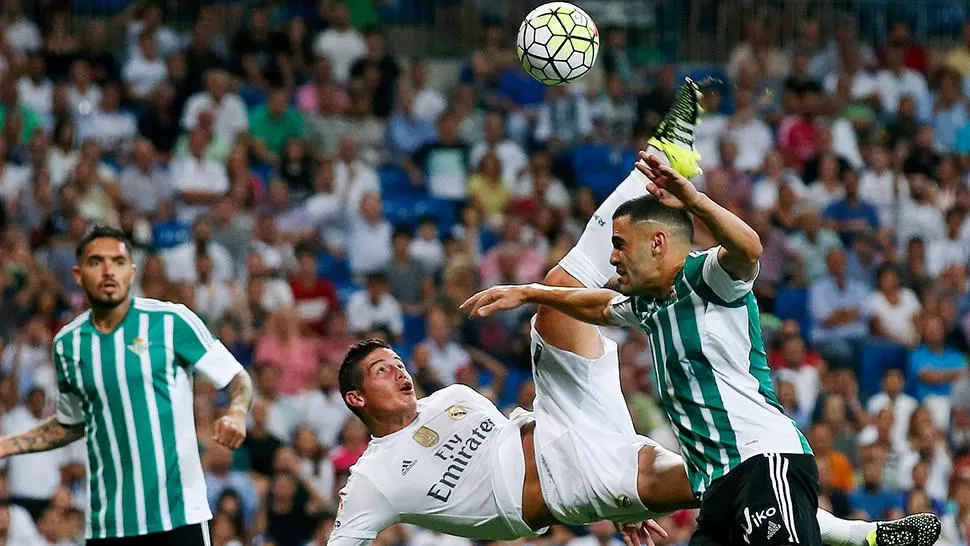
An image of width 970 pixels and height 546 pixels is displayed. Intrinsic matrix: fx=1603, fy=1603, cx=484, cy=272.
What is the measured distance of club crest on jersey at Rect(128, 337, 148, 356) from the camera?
7121 mm

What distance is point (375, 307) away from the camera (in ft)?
45.0

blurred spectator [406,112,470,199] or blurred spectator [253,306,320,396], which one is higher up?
blurred spectator [406,112,470,199]

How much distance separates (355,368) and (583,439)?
43.5 inches

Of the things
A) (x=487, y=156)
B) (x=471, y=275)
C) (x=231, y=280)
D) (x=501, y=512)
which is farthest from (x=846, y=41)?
(x=501, y=512)

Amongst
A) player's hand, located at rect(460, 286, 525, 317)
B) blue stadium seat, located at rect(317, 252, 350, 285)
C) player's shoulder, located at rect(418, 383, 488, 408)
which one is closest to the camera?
player's hand, located at rect(460, 286, 525, 317)

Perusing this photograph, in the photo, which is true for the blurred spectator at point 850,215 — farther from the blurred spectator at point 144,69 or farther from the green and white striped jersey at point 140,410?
the green and white striped jersey at point 140,410

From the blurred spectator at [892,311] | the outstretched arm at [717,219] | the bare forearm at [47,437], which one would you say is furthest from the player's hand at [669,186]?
the blurred spectator at [892,311]

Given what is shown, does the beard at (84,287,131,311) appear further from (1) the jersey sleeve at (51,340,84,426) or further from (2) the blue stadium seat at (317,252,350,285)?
(2) the blue stadium seat at (317,252,350,285)

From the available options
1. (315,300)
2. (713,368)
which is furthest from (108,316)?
(315,300)

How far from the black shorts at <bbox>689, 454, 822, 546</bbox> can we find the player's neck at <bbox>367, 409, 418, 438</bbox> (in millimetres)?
1823

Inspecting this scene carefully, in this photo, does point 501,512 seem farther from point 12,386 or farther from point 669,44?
point 669,44

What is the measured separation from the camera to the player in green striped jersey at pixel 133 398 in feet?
23.1

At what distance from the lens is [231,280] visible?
13453 mm

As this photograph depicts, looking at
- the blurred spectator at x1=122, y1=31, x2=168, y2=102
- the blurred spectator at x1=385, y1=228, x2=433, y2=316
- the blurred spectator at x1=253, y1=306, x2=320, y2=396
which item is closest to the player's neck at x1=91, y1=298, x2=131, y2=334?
the blurred spectator at x1=253, y1=306, x2=320, y2=396
